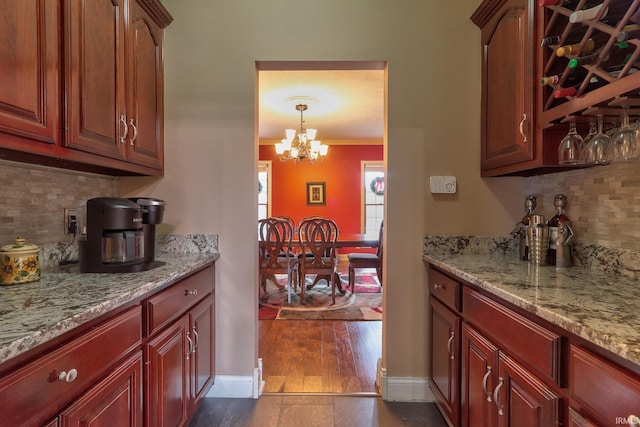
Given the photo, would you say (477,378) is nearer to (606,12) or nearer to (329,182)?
(606,12)

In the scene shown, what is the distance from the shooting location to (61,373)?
74cm

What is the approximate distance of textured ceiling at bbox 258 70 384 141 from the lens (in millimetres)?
3096

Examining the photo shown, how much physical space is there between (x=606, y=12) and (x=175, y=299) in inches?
73.8

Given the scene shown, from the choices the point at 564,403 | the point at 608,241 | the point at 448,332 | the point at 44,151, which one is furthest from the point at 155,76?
the point at 608,241

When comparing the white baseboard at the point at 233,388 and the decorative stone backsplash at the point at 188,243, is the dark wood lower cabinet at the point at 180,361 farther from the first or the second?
the decorative stone backsplash at the point at 188,243

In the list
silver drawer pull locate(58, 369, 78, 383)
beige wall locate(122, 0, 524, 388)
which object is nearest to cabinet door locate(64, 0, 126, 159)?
beige wall locate(122, 0, 524, 388)

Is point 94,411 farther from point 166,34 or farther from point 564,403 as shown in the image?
point 166,34

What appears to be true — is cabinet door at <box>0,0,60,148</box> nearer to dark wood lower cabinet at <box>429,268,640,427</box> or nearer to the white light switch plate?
dark wood lower cabinet at <box>429,268,640,427</box>

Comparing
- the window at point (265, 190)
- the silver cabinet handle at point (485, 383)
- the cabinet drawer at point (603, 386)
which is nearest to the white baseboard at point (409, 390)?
the silver cabinet handle at point (485, 383)

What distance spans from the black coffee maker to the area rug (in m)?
2.02

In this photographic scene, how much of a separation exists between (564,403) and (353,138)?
5467 millimetres

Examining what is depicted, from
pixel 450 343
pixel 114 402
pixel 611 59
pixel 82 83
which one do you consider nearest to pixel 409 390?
pixel 450 343

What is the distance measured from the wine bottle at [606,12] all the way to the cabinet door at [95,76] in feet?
5.73

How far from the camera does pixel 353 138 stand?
19.4ft
